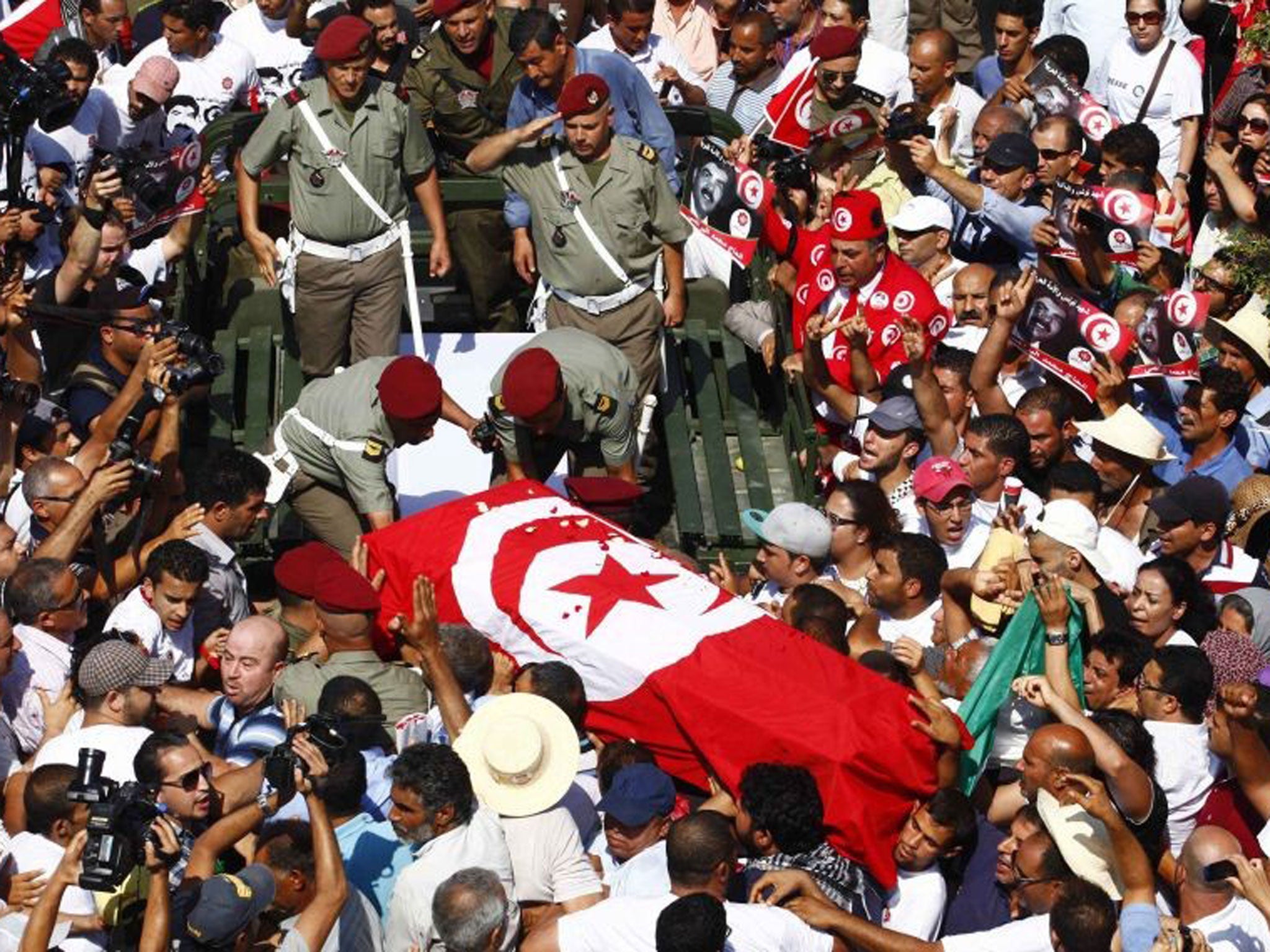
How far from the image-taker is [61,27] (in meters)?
13.5

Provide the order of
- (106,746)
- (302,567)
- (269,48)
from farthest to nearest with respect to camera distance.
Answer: (269,48) → (302,567) → (106,746)

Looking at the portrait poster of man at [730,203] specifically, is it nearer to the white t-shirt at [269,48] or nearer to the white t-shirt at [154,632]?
the white t-shirt at [269,48]

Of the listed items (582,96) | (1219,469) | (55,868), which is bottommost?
(1219,469)

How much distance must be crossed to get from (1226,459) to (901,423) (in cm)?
136

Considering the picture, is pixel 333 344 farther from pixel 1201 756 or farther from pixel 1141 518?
pixel 1201 756

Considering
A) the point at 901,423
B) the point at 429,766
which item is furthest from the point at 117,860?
the point at 901,423

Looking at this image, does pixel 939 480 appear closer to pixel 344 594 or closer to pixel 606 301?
pixel 606 301

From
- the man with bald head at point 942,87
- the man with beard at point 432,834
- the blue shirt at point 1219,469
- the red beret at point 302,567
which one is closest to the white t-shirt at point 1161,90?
the man with bald head at point 942,87

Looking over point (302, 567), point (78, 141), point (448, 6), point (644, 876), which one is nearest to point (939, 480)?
point (302, 567)

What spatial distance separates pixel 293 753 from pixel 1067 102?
6249 millimetres

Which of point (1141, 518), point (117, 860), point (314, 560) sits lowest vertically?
point (1141, 518)

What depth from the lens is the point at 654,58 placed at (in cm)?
1355

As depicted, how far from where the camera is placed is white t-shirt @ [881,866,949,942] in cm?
864

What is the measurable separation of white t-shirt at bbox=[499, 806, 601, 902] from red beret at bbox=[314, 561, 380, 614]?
4.29 ft
